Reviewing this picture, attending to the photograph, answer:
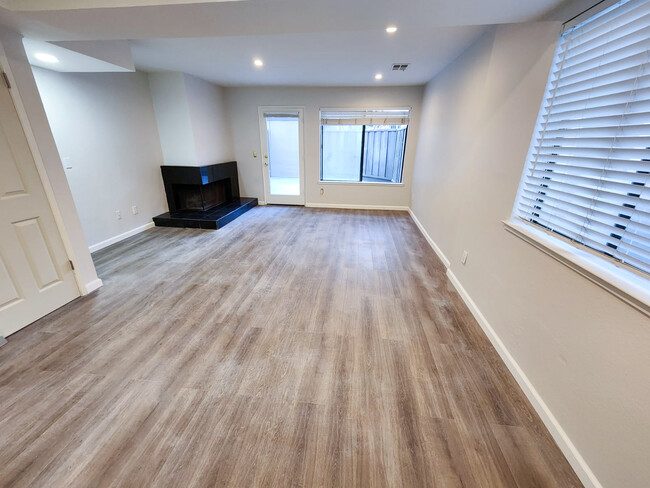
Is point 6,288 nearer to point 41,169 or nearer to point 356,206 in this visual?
point 41,169

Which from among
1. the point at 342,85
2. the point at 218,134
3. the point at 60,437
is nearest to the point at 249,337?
the point at 60,437

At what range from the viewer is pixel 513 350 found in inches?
65.6

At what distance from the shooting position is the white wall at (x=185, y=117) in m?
4.03

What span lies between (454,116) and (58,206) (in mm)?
4117

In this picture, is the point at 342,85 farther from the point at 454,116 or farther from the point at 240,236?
the point at 240,236

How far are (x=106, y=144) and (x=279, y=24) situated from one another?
3204 millimetres

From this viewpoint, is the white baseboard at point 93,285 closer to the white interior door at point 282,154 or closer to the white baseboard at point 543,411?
the white baseboard at point 543,411

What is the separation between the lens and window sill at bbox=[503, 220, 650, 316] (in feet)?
3.15

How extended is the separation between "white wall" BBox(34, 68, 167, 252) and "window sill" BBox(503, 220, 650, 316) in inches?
183

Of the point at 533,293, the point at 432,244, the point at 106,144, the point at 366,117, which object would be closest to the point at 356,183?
the point at 366,117

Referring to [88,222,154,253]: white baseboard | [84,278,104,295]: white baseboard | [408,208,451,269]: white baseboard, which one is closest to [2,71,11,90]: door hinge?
[84,278,104,295]: white baseboard

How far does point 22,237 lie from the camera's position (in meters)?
1.98

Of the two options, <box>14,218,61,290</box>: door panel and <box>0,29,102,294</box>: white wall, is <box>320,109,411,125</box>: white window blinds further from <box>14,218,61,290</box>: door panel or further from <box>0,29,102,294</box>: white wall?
<box>14,218,61,290</box>: door panel

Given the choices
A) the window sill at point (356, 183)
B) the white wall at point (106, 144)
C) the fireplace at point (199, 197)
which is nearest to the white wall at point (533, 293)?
Answer: the window sill at point (356, 183)
